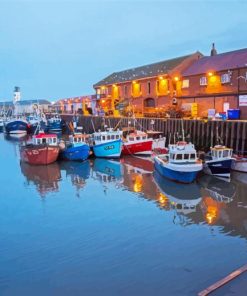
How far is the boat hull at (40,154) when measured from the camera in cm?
2917

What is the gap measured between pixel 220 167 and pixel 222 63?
755 inches

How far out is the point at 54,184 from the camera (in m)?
22.6

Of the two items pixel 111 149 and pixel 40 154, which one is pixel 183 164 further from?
pixel 40 154

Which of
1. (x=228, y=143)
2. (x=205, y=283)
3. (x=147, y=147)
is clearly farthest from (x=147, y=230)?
(x=147, y=147)

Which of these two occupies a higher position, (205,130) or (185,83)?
(185,83)

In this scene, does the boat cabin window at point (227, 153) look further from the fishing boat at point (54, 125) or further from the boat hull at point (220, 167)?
the fishing boat at point (54, 125)

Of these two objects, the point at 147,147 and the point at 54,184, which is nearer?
the point at 54,184

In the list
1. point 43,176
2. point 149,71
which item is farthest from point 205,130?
point 149,71

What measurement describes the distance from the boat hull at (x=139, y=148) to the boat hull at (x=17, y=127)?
37.3 m

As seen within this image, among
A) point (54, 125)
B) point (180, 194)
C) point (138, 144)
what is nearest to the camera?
point (180, 194)

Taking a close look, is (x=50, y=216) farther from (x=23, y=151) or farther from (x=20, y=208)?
(x=23, y=151)

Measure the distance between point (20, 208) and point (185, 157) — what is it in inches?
387

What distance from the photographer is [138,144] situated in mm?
32031

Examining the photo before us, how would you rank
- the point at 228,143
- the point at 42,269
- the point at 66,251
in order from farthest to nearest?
the point at 228,143 → the point at 66,251 → the point at 42,269
